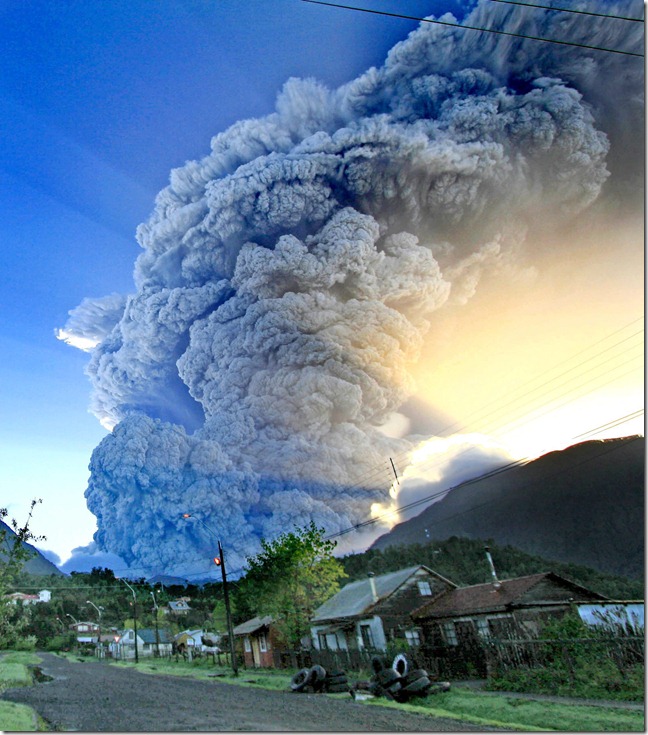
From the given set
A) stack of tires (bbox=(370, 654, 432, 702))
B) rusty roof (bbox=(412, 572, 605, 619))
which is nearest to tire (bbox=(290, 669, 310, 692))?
stack of tires (bbox=(370, 654, 432, 702))

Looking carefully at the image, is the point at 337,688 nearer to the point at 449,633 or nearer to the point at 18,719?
the point at 449,633

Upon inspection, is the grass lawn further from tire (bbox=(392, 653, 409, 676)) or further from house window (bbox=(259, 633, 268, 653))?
house window (bbox=(259, 633, 268, 653))

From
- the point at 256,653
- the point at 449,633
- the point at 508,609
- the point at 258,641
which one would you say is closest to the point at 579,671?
the point at 508,609

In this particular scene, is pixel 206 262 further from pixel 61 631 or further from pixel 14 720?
pixel 61 631

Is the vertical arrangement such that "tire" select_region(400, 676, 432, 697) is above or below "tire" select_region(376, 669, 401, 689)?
below

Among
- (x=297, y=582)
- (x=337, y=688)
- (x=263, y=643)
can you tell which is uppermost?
(x=297, y=582)

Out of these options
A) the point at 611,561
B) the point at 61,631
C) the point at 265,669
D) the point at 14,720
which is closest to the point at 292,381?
the point at 265,669

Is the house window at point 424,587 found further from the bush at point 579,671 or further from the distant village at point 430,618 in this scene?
the bush at point 579,671
